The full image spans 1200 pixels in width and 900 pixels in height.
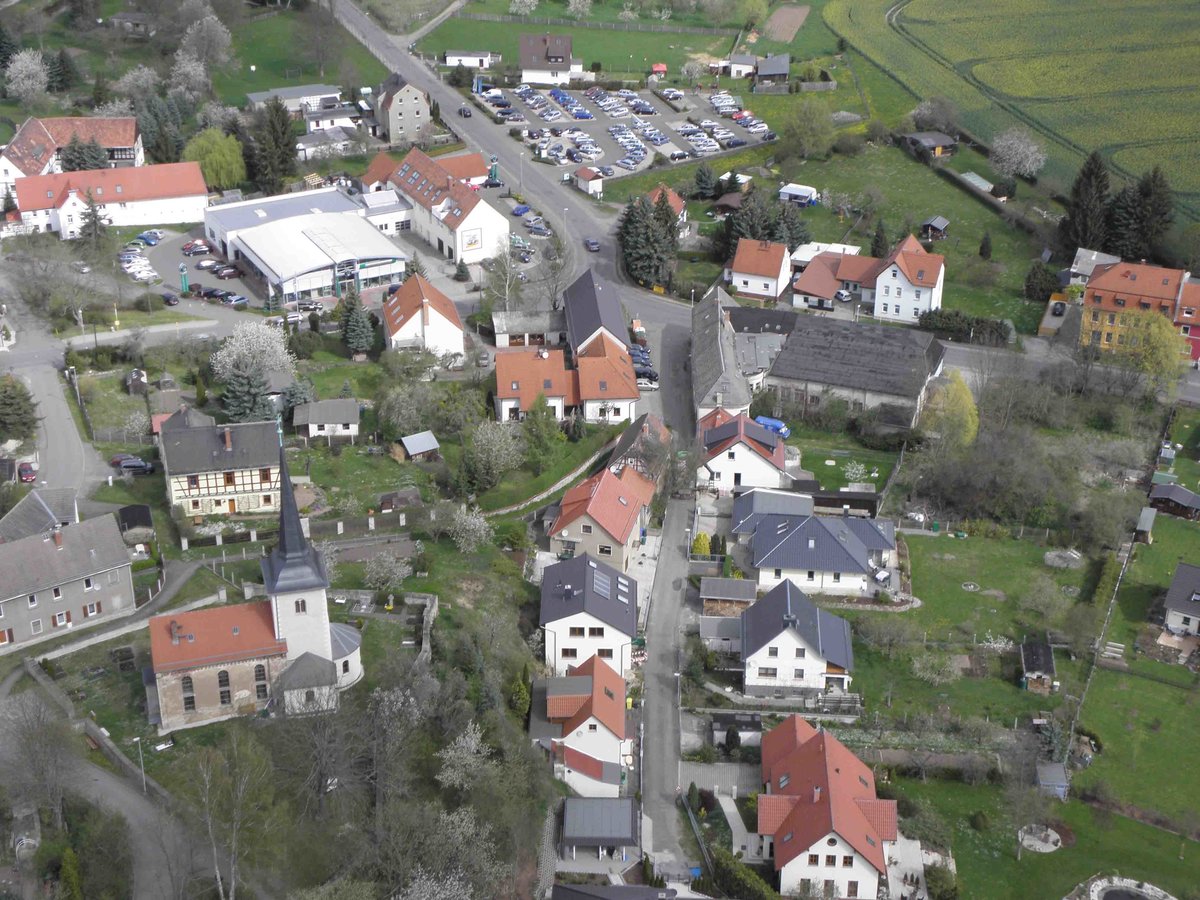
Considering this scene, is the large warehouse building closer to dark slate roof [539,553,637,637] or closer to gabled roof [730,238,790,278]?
gabled roof [730,238,790,278]

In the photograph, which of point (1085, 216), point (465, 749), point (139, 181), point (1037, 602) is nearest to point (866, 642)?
point (1037, 602)

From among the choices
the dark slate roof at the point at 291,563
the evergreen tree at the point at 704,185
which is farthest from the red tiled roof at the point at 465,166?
the dark slate roof at the point at 291,563

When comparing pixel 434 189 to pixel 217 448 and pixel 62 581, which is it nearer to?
pixel 217 448

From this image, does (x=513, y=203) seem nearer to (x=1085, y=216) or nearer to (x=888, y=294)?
(x=888, y=294)

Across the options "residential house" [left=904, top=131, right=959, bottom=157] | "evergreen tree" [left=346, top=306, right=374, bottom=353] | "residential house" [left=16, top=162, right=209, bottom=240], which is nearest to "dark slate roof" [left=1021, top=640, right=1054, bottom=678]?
"evergreen tree" [left=346, top=306, right=374, bottom=353]

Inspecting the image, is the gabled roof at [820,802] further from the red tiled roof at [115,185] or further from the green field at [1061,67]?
the green field at [1061,67]

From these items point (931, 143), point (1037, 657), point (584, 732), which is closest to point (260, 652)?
point (584, 732)
